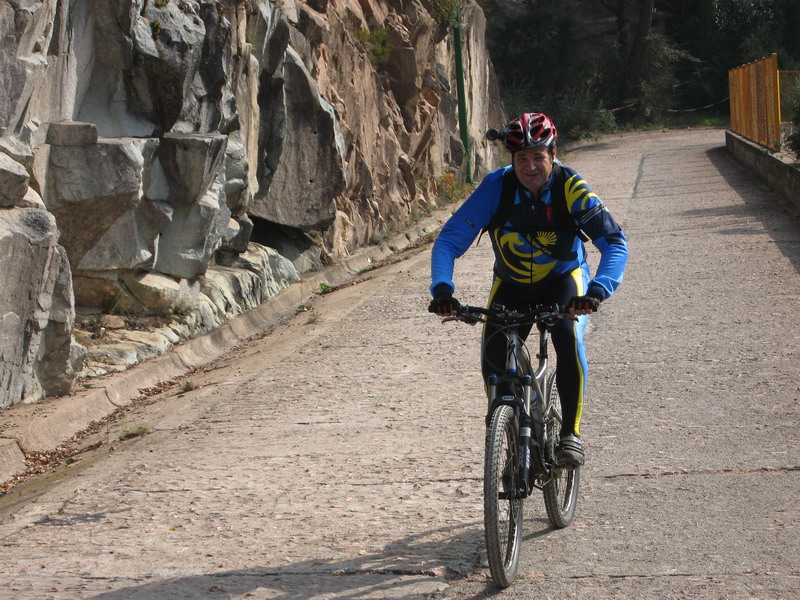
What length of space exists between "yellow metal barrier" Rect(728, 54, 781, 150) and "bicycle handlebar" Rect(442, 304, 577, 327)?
64.7ft

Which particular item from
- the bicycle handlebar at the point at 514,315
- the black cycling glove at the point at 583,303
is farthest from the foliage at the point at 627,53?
the black cycling glove at the point at 583,303

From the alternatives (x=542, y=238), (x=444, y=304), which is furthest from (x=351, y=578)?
(x=542, y=238)

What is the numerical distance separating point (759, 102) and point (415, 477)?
71.6 ft

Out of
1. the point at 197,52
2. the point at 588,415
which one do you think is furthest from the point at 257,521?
the point at 197,52

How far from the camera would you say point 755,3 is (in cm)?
4656

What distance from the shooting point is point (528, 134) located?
506cm

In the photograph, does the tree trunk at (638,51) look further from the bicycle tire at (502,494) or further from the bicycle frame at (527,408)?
the bicycle tire at (502,494)

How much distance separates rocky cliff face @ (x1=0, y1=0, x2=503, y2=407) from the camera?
816 cm

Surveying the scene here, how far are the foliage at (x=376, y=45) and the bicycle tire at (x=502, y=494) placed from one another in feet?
49.3

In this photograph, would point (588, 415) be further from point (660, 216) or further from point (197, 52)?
point (660, 216)

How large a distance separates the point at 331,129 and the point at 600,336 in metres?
6.24

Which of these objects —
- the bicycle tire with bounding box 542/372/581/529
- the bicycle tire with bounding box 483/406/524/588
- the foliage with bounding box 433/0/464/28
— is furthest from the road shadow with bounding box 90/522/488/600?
the foliage with bounding box 433/0/464/28

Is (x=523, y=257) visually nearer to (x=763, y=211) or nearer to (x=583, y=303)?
(x=583, y=303)

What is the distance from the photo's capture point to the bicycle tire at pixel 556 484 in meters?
5.13
